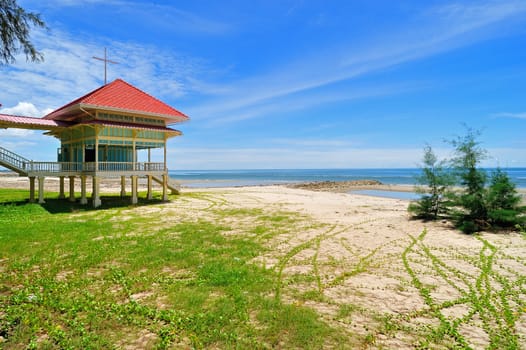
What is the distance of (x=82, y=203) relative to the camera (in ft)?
70.0

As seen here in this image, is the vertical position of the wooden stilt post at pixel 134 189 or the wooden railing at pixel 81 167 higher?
the wooden railing at pixel 81 167

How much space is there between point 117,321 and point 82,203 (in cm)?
1900

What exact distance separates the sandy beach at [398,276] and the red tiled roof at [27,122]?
15274 millimetres

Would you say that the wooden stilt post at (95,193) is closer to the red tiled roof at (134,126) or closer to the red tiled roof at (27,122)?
the red tiled roof at (134,126)

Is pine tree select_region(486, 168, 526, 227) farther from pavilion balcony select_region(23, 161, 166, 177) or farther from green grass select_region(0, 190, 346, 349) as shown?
pavilion balcony select_region(23, 161, 166, 177)

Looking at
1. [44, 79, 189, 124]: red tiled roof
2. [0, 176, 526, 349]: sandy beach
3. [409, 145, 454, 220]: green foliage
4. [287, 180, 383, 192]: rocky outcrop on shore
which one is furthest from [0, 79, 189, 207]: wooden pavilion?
[287, 180, 383, 192]: rocky outcrop on shore

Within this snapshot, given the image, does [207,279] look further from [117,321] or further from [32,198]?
[32,198]

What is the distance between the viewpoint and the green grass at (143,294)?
478cm

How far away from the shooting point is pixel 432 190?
15797mm

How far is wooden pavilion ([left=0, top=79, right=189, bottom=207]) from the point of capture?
1922 cm

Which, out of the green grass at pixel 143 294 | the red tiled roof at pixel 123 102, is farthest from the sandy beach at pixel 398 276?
the red tiled roof at pixel 123 102

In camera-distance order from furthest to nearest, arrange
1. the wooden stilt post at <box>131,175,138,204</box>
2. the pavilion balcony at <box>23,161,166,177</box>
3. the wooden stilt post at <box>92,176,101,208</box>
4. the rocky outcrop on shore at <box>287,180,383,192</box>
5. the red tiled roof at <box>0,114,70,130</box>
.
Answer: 1. the rocky outcrop on shore at <box>287,180,383,192</box>
2. the wooden stilt post at <box>131,175,138,204</box>
3. the wooden stilt post at <box>92,176,101,208</box>
4. the pavilion balcony at <box>23,161,166,177</box>
5. the red tiled roof at <box>0,114,70,130</box>

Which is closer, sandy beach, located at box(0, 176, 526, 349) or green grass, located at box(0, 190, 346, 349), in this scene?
green grass, located at box(0, 190, 346, 349)

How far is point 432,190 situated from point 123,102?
65.4 ft
